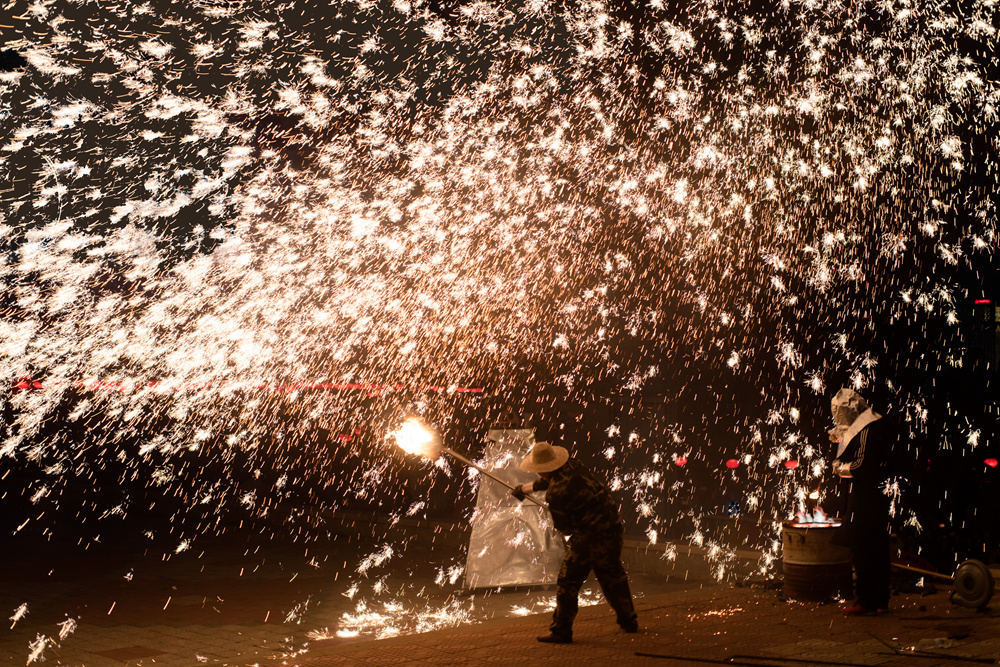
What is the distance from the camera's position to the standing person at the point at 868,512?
673cm

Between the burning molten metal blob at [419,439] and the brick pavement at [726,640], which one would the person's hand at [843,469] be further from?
the burning molten metal blob at [419,439]

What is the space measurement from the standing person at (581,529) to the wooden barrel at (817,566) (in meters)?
1.70

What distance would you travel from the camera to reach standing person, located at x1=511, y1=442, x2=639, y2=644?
6391 millimetres

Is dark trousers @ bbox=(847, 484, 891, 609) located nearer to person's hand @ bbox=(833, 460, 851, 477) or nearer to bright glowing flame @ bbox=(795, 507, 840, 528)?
person's hand @ bbox=(833, 460, 851, 477)

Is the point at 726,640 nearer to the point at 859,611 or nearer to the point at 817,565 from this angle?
the point at 859,611

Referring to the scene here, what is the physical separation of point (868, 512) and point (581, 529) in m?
2.14

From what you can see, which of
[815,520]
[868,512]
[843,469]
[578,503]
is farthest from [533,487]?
[815,520]

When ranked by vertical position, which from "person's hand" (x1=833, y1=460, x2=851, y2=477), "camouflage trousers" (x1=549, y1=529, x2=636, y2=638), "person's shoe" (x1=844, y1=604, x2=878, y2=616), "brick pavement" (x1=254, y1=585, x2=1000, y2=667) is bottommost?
"brick pavement" (x1=254, y1=585, x2=1000, y2=667)

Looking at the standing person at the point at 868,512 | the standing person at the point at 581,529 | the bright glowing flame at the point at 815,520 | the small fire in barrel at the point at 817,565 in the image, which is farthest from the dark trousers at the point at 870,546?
the standing person at the point at 581,529

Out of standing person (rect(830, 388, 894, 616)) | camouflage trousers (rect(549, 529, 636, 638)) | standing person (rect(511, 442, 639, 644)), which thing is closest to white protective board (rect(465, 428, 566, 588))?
standing person (rect(511, 442, 639, 644))

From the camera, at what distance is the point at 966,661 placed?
5.02 meters

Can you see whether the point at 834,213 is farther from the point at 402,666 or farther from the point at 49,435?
the point at 49,435

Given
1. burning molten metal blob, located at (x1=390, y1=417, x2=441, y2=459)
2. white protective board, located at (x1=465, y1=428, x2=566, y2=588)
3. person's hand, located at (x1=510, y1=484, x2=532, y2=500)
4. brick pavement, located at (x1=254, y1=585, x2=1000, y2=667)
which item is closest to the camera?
brick pavement, located at (x1=254, y1=585, x2=1000, y2=667)

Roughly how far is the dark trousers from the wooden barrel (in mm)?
475
